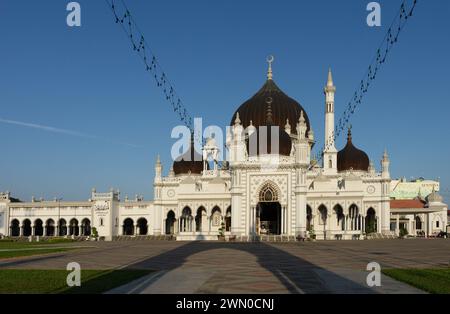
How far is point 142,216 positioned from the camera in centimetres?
7800

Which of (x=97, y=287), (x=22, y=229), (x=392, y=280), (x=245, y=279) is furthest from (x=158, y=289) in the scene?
(x=22, y=229)

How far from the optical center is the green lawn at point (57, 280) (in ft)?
50.3

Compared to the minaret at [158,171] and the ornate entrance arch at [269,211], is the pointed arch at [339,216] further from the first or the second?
the minaret at [158,171]

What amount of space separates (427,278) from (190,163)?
63.7 meters

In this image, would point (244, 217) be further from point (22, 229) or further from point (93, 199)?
point (22, 229)

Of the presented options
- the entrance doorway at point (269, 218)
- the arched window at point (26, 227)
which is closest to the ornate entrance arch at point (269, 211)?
the entrance doorway at point (269, 218)

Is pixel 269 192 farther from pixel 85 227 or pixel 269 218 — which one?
pixel 85 227

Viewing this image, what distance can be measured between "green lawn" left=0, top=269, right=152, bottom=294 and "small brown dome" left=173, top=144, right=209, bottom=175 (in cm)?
5915

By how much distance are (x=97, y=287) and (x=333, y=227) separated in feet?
180

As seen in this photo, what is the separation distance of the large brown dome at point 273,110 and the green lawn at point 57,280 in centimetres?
5433

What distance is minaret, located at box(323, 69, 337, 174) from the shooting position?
2876 inches

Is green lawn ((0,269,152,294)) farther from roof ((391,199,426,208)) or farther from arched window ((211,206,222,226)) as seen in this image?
roof ((391,199,426,208))

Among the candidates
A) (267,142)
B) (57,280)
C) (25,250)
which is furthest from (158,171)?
(57,280)

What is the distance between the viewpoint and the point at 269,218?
69438 millimetres
